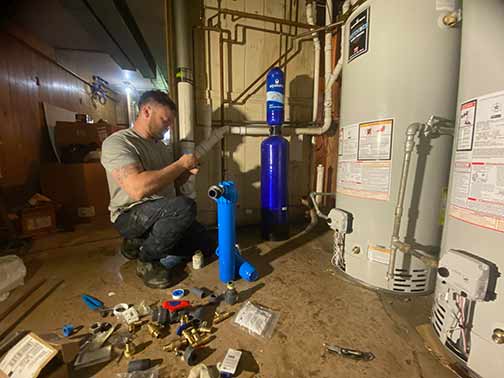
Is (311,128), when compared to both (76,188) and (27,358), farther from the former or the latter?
(76,188)

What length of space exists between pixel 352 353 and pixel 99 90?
16.9 feet

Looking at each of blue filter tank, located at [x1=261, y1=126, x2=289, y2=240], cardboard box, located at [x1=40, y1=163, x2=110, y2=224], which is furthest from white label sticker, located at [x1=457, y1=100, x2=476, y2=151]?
cardboard box, located at [x1=40, y1=163, x2=110, y2=224]

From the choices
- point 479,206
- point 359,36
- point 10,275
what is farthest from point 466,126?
point 10,275

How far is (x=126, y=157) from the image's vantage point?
1.09 m

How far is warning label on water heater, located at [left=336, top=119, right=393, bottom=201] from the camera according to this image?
984mm

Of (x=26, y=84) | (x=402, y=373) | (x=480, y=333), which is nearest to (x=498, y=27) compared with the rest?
(x=480, y=333)

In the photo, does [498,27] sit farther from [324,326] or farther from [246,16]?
[246,16]

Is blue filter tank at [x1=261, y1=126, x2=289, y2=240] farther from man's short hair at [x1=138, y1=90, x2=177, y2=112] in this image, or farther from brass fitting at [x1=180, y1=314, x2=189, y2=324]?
brass fitting at [x1=180, y1=314, x2=189, y2=324]

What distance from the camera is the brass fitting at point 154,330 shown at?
810 millimetres

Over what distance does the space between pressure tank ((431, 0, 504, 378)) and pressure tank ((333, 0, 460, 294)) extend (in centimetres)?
21

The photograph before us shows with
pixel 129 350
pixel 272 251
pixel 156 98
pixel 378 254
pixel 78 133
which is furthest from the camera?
pixel 78 133

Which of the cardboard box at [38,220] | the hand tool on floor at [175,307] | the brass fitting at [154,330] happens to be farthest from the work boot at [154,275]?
the cardboard box at [38,220]

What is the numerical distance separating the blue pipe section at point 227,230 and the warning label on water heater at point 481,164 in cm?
88

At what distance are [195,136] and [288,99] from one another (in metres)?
0.90
